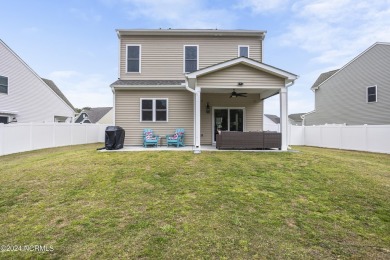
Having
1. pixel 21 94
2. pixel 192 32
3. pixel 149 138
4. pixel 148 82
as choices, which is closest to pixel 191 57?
pixel 192 32

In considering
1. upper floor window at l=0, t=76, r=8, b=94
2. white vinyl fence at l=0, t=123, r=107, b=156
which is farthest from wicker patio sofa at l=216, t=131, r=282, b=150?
upper floor window at l=0, t=76, r=8, b=94

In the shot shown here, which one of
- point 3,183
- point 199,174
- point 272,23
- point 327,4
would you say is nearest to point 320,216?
point 199,174

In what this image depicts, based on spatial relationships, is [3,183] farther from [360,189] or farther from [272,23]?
[272,23]

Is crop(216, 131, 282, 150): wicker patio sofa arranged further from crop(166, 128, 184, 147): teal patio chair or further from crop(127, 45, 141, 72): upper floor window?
crop(127, 45, 141, 72): upper floor window

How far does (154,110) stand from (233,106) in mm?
4600

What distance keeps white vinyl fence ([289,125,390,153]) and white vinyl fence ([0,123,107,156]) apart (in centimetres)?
1650

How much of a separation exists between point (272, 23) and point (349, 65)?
28.5ft

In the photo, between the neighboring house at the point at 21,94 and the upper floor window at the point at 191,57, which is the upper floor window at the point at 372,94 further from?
the neighboring house at the point at 21,94

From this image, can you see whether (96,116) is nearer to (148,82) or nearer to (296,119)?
(148,82)

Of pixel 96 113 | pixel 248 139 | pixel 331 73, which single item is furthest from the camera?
pixel 96 113

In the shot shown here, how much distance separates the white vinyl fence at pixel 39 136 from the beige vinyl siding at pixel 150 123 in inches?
207

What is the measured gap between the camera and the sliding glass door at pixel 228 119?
13.6m

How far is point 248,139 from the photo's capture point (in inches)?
422

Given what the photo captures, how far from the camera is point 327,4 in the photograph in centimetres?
1266
